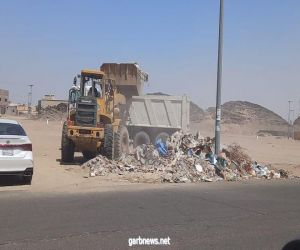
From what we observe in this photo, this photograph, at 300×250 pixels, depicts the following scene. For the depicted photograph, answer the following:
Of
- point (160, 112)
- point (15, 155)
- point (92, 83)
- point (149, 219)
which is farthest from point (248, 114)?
point (149, 219)

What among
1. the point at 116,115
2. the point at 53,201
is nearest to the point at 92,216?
the point at 53,201

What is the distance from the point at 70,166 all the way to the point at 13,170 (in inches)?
251

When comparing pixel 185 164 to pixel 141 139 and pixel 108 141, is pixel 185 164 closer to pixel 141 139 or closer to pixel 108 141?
pixel 108 141

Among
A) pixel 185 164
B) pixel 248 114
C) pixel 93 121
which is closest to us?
pixel 185 164

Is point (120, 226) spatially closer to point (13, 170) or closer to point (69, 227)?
point (69, 227)

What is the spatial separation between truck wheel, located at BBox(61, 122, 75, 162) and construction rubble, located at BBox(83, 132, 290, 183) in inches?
73.3

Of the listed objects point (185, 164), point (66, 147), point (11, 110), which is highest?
point (11, 110)

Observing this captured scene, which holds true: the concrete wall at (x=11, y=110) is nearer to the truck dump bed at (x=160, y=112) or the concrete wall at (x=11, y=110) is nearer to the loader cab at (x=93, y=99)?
the truck dump bed at (x=160, y=112)

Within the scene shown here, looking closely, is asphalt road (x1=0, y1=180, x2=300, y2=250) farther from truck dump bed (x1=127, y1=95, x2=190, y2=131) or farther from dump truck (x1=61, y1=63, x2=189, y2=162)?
truck dump bed (x1=127, y1=95, x2=190, y2=131)

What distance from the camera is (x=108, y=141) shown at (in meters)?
19.4

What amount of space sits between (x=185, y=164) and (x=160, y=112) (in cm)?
1117

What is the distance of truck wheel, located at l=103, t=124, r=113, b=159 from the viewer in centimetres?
1938

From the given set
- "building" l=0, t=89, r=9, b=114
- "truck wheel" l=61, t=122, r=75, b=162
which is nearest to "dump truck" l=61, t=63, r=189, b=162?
"truck wheel" l=61, t=122, r=75, b=162

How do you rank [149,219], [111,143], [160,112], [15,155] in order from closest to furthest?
[149,219] < [15,155] < [111,143] < [160,112]
